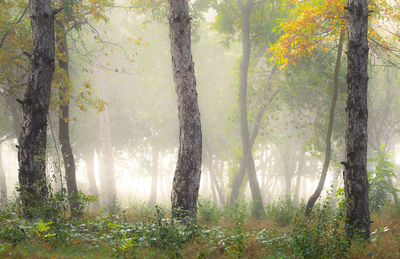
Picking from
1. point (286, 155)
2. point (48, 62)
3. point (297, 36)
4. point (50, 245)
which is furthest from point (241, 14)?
point (286, 155)

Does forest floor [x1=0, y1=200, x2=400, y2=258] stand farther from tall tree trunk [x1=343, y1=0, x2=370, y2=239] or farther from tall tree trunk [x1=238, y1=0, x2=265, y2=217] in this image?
tall tree trunk [x1=238, y1=0, x2=265, y2=217]

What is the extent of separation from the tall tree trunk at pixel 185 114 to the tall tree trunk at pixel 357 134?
304 centimetres

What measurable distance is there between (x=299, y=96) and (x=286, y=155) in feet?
39.4

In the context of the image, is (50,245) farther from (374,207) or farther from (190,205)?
(374,207)

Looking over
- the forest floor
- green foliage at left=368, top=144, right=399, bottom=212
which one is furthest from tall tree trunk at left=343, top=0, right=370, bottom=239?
green foliage at left=368, top=144, right=399, bottom=212

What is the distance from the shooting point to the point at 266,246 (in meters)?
5.43

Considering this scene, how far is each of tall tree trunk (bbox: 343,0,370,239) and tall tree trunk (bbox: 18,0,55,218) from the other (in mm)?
6216

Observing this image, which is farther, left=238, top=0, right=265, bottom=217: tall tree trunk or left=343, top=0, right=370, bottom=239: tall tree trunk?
left=238, top=0, right=265, bottom=217: tall tree trunk

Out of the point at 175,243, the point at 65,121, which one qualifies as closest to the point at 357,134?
the point at 175,243

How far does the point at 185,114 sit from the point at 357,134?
11.4ft

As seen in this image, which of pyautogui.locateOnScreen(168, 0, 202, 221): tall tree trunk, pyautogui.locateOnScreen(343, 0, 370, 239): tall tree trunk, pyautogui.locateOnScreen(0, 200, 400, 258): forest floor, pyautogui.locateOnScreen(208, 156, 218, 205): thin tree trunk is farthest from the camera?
pyautogui.locateOnScreen(208, 156, 218, 205): thin tree trunk

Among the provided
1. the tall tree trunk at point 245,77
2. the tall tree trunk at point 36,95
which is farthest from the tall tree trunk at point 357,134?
the tall tree trunk at point 245,77

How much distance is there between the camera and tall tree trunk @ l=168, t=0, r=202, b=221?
6816 millimetres

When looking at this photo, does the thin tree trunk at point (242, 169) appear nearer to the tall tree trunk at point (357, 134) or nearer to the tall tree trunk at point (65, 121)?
the tall tree trunk at point (65, 121)
